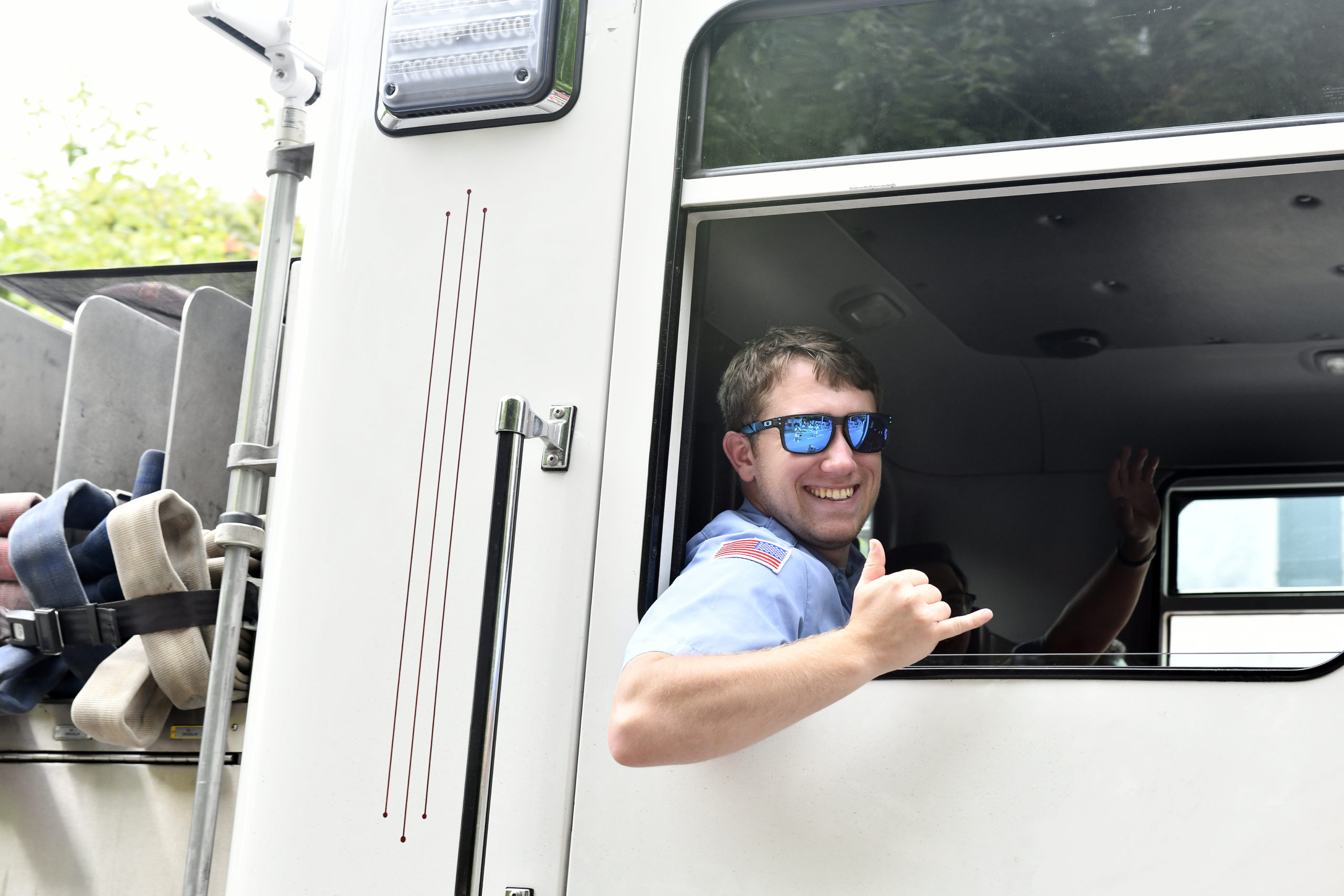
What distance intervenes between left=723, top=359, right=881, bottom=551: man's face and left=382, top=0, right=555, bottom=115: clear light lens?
57 centimetres

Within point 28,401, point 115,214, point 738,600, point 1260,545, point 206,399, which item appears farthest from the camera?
point 115,214

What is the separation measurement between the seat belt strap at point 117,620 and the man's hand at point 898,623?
114 cm

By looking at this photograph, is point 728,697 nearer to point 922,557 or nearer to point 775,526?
point 775,526

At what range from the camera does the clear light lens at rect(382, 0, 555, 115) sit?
1719 millimetres

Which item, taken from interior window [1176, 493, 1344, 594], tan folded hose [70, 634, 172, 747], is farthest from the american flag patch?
interior window [1176, 493, 1344, 594]

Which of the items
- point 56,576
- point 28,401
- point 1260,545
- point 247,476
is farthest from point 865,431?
point 28,401

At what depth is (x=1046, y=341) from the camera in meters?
2.88

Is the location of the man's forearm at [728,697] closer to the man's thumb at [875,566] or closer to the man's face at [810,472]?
the man's thumb at [875,566]

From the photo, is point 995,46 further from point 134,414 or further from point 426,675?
point 134,414

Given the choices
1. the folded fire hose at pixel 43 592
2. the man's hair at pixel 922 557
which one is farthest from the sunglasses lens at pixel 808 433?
the folded fire hose at pixel 43 592

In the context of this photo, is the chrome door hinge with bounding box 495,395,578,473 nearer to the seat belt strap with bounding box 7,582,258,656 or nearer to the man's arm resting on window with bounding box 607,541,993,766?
the man's arm resting on window with bounding box 607,541,993,766

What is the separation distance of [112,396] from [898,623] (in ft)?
6.26

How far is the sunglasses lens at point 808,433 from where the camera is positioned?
71.4 inches

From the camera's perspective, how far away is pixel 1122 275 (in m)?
2.58
